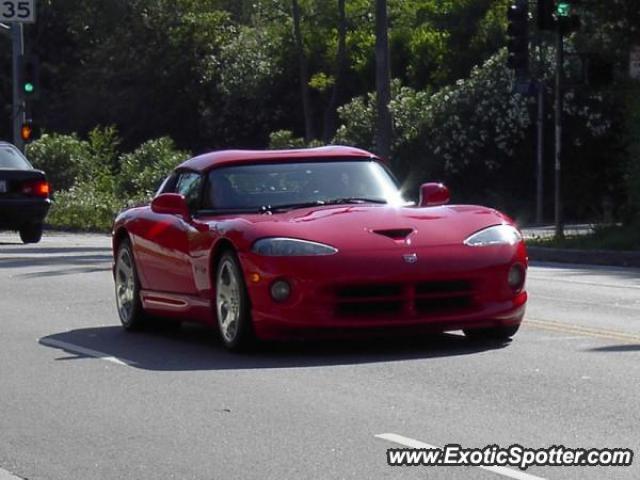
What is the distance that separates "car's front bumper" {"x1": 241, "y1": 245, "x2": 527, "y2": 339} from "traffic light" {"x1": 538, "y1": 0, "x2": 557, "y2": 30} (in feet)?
49.8

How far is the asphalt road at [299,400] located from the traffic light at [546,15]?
40.6 feet

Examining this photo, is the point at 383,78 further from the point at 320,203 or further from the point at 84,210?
the point at 320,203

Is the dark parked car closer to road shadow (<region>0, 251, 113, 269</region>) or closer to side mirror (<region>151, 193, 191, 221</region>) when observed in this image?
road shadow (<region>0, 251, 113, 269</region>)

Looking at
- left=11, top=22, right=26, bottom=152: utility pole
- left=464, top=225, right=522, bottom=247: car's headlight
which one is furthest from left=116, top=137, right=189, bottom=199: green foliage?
left=464, top=225, right=522, bottom=247: car's headlight

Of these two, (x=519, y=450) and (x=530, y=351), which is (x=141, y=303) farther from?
(x=519, y=450)

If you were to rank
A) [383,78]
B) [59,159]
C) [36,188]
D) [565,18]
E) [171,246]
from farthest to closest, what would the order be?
[59,159] < [383,78] < [36,188] < [565,18] < [171,246]

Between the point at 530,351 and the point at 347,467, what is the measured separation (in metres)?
4.02

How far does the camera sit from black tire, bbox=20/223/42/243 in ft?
90.8

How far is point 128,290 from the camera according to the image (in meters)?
13.2

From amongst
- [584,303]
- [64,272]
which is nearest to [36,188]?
[64,272]

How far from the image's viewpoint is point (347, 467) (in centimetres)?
728

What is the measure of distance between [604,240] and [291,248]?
14967mm

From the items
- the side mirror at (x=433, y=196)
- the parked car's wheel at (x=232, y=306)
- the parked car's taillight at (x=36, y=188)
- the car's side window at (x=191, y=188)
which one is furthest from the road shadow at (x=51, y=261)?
the parked car's wheel at (x=232, y=306)

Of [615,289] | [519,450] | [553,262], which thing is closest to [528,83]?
[553,262]
